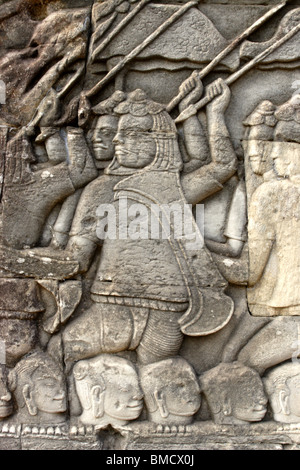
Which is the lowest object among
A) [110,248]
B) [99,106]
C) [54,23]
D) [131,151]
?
[110,248]

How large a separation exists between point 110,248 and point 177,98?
1.20 m

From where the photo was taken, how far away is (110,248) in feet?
10.5

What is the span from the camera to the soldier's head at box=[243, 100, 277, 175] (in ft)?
10.6

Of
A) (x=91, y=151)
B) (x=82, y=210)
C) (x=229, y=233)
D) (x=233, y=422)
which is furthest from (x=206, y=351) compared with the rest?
(x=91, y=151)

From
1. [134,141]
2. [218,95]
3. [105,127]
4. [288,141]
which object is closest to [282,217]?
[288,141]

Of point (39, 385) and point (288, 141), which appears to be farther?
point (288, 141)

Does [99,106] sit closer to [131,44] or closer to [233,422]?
[131,44]

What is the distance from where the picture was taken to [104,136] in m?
3.23

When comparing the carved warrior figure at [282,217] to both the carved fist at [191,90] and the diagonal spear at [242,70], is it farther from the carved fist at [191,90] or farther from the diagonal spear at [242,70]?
the carved fist at [191,90]

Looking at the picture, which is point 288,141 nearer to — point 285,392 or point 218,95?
point 218,95

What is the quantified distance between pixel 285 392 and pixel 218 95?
2228 millimetres

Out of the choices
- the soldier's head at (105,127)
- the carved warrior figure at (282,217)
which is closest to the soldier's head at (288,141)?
the carved warrior figure at (282,217)

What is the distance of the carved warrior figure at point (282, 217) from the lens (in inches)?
128

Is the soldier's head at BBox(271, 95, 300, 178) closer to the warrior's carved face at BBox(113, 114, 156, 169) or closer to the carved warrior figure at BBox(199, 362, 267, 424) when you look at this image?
the warrior's carved face at BBox(113, 114, 156, 169)
